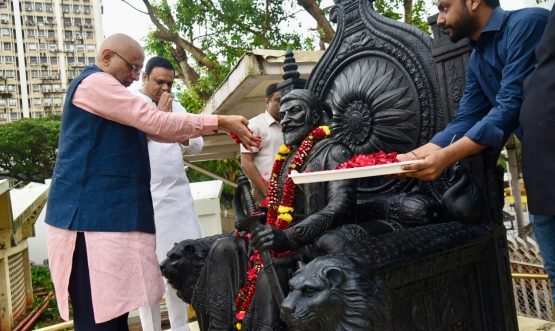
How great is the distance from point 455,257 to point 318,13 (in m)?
6.99

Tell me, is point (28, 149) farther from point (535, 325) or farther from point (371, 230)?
point (371, 230)

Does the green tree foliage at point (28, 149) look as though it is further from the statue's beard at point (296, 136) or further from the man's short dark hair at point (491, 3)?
the man's short dark hair at point (491, 3)

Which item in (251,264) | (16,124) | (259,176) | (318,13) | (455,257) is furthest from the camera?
(16,124)

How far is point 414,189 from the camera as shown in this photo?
107 inches

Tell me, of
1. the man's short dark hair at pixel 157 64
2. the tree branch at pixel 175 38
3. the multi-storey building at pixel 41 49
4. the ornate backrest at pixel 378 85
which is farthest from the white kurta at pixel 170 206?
the multi-storey building at pixel 41 49

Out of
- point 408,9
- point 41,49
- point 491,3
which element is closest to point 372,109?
point 491,3

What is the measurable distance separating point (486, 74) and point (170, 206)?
209 centimetres

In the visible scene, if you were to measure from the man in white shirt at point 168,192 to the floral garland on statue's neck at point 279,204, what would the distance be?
0.90m

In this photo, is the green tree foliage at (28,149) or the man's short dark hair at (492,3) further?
the green tree foliage at (28,149)

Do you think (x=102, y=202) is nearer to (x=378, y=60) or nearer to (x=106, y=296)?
(x=106, y=296)

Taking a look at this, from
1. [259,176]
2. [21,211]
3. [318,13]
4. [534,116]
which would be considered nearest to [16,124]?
[21,211]

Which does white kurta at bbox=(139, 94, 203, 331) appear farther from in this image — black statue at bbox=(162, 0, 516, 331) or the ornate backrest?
the ornate backrest

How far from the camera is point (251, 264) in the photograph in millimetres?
2461

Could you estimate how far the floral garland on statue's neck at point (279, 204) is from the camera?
7.77 feet
